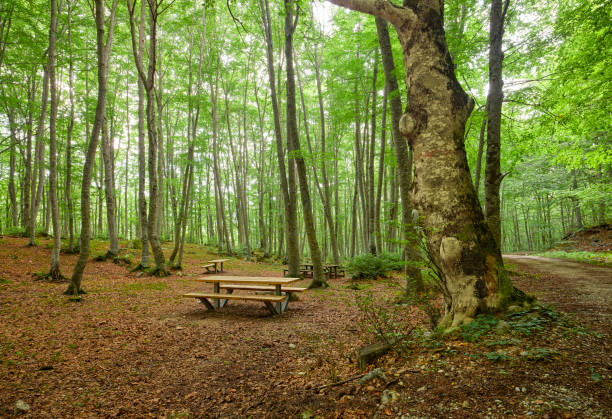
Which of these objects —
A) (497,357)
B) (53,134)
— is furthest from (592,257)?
(53,134)

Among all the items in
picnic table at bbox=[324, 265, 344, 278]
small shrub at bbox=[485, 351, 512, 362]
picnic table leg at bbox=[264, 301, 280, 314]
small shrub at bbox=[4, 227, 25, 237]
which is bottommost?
picnic table at bbox=[324, 265, 344, 278]

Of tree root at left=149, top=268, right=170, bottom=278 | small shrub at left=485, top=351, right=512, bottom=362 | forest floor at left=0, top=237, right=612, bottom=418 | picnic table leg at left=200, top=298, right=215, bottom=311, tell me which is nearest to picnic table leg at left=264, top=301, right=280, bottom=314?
forest floor at left=0, top=237, right=612, bottom=418

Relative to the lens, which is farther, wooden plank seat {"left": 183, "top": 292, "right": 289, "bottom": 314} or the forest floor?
wooden plank seat {"left": 183, "top": 292, "right": 289, "bottom": 314}

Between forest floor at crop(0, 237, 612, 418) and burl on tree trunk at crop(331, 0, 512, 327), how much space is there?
0.36m

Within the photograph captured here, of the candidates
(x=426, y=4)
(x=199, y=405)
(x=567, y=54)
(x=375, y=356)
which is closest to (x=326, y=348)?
(x=375, y=356)

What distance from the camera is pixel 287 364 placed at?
355 centimetres

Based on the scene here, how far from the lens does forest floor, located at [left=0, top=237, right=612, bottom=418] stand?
1.94 meters

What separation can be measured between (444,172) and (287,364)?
10.2 feet

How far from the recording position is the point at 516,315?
2812 millimetres

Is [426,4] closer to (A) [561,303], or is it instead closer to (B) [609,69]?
(A) [561,303]

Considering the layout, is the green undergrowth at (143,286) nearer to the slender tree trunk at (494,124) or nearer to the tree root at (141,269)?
the tree root at (141,269)

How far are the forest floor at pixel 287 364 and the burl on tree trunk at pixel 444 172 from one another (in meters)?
0.36

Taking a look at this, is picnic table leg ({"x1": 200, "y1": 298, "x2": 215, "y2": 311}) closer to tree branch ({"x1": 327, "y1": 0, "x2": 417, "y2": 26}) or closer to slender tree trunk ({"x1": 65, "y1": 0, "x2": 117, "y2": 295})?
slender tree trunk ({"x1": 65, "y1": 0, "x2": 117, "y2": 295})

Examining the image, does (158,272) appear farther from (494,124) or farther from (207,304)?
(494,124)
